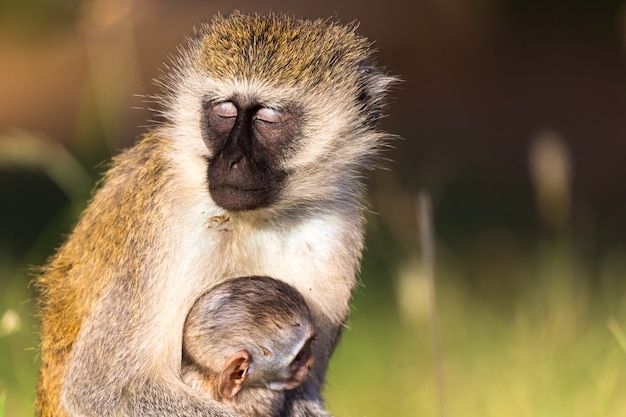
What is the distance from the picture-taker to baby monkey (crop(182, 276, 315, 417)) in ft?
16.7

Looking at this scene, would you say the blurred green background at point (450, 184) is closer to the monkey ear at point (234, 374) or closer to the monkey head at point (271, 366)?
the monkey head at point (271, 366)

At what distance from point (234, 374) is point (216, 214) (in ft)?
2.43

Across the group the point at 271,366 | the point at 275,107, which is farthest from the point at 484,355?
the point at 275,107

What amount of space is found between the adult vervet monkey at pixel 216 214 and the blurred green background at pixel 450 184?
37 centimetres

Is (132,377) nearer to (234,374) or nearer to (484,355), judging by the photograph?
(234,374)

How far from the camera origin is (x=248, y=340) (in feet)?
16.7

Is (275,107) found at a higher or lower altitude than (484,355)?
higher

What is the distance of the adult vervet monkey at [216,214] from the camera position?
509 centimetres

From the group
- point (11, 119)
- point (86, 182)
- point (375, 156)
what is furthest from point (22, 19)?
point (375, 156)

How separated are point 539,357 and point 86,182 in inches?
112

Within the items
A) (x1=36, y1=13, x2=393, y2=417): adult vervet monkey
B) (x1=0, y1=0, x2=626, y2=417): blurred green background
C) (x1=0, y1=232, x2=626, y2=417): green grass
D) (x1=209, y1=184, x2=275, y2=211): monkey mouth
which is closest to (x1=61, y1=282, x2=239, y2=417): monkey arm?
(x1=36, y1=13, x2=393, y2=417): adult vervet monkey

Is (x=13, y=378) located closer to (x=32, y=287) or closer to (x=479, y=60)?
(x=32, y=287)

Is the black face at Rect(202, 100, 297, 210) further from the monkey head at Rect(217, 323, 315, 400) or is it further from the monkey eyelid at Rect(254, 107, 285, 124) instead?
the monkey head at Rect(217, 323, 315, 400)

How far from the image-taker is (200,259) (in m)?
5.20
